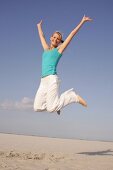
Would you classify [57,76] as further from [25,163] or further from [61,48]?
[25,163]

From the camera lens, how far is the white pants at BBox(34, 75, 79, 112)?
8086mm

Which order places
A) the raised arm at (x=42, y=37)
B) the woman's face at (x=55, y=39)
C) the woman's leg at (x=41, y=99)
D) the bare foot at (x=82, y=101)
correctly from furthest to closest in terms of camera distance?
the raised arm at (x=42, y=37), the woman's face at (x=55, y=39), the woman's leg at (x=41, y=99), the bare foot at (x=82, y=101)

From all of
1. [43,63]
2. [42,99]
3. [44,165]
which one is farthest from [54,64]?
[44,165]

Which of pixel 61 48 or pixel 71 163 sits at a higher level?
pixel 61 48

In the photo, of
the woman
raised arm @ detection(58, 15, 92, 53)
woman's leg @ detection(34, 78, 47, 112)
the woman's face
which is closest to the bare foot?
the woman

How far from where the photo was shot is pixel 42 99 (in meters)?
8.20

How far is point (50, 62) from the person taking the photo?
8.23 meters

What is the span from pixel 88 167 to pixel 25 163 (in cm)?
164

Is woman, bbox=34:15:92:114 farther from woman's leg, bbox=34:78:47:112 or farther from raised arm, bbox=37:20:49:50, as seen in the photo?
raised arm, bbox=37:20:49:50

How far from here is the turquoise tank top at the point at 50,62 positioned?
26.9ft

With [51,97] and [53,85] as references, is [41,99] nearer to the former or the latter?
[51,97]

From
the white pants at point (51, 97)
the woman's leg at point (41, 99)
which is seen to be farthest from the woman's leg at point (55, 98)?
the woman's leg at point (41, 99)

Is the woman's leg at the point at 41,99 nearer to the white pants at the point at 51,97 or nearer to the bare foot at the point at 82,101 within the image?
the white pants at the point at 51,97

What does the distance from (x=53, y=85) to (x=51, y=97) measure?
0.30m
